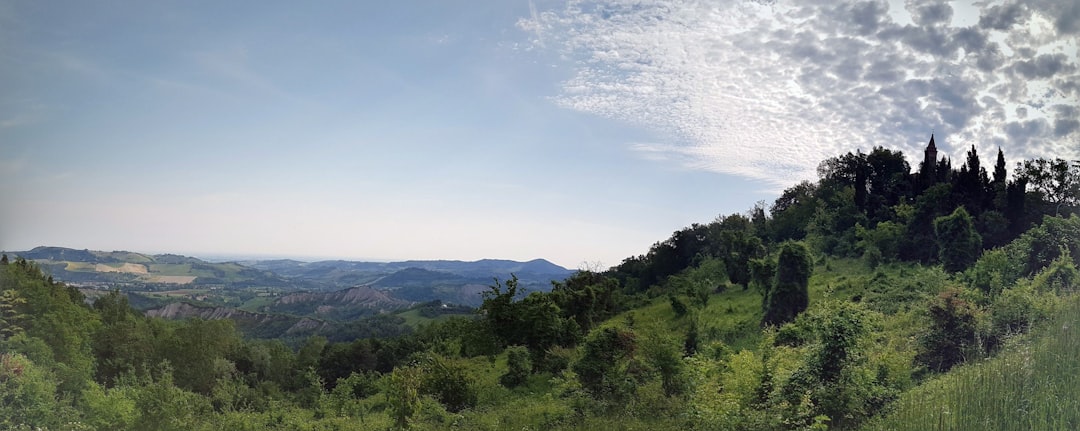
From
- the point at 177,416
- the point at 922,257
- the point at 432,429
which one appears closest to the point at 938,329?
the point at 432,429

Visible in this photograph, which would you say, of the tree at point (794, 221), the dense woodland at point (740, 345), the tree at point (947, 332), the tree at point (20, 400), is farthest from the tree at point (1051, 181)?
the tree at point (20, 400)

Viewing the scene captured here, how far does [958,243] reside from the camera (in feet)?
83.8

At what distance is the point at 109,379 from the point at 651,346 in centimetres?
3865

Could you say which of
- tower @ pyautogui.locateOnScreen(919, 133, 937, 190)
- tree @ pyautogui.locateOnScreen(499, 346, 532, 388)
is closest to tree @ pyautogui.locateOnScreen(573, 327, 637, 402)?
tree @ pyautogui.locateOnScreen(499, 346, 532, 388)

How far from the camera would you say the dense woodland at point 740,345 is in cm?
909

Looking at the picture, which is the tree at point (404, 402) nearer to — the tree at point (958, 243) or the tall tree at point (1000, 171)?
the tree at point (958, 243)

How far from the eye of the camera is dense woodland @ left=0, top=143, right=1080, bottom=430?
909cm

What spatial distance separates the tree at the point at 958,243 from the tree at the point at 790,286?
8.40m

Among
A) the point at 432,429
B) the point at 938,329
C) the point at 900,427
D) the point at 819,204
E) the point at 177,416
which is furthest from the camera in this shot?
the point at 819,204

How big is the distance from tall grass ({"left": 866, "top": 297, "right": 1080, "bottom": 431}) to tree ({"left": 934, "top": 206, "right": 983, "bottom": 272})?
21350 millimetres

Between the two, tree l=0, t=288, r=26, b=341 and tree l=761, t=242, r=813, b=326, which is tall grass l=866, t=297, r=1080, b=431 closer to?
tree l=761, t=242, r=813, b=326

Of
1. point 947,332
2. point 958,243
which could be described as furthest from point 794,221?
point 947,332

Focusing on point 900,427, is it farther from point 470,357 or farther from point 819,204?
point 819,204

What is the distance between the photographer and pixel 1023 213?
96.4ft
